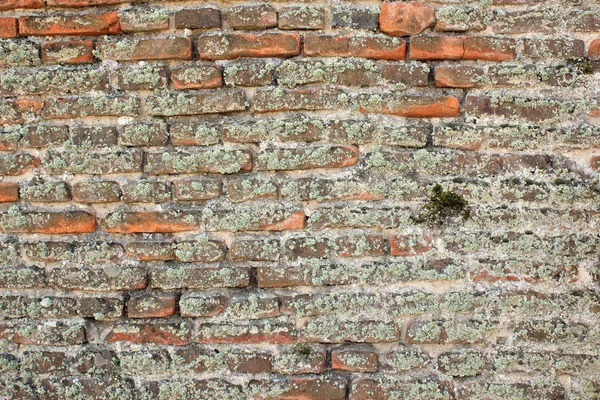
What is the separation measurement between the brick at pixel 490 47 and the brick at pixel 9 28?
4.92 ft

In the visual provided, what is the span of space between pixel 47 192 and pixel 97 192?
17 centimetres

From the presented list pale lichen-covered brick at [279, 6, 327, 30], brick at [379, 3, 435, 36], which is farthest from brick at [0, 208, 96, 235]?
brick at [379, 3, 435, 36]

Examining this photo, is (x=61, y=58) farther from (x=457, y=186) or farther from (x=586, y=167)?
(x=586, y=167)

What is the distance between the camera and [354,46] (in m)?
1.65

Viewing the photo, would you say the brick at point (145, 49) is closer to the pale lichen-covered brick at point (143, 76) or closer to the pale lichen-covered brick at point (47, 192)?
the pale lichen-covered brick at point (143, 76)

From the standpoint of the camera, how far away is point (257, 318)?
1680 millimetres

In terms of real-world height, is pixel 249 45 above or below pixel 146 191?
above

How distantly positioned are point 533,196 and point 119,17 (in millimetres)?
1486

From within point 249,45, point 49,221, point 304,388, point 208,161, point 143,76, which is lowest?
point 304,388

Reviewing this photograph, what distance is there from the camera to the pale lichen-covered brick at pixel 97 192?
1688mm

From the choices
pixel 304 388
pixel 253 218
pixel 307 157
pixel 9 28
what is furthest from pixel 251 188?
pixel 9 28

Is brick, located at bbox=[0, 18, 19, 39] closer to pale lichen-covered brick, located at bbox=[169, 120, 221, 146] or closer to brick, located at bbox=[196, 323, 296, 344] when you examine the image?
pale lichen-covered brick, located at bbox=[169, 120, 221, 146]

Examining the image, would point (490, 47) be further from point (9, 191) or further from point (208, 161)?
point (9, 191)

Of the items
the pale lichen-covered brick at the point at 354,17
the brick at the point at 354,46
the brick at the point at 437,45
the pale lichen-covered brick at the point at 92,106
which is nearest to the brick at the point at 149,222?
the pale lichen-covered brick at the point at 92,106
